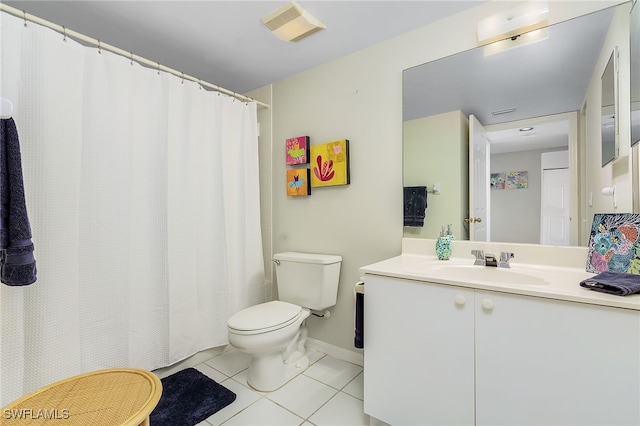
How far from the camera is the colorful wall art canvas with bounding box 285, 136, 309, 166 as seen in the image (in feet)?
7.36

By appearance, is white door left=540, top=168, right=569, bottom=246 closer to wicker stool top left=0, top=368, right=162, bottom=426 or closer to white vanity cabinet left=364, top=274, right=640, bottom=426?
white vanity cabinet left=364, top=274, right=640, bottom=426

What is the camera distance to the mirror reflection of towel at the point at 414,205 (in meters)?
1.80

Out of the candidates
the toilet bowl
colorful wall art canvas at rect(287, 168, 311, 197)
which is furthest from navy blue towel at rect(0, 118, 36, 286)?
colorful wall art canvas at rect(287, 168, 311, 197)

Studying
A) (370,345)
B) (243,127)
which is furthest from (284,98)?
(370,345)

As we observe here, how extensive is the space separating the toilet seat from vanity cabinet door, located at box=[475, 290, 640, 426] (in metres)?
1.02

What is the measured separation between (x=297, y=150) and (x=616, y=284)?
74.5 inches

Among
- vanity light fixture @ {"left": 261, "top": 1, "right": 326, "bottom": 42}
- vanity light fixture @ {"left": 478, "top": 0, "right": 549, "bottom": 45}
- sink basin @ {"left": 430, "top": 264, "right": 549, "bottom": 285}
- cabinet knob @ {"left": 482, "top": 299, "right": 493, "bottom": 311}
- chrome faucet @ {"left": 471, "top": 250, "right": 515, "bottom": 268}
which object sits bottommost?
cabinet knob @ {"left": 482, "top": 299, "right": 493, "bottom": 311}

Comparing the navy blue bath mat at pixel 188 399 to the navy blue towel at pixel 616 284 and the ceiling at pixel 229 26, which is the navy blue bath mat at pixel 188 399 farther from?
the ceiling at pixel 229 26

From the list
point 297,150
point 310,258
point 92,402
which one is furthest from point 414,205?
point 92,402

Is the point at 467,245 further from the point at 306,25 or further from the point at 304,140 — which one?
the point at 306,25

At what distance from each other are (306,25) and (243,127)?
0.93 meters

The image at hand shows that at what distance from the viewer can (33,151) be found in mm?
1344

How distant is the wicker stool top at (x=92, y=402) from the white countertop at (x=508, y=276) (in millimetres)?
963

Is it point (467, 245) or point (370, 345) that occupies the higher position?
point (467, 245)
